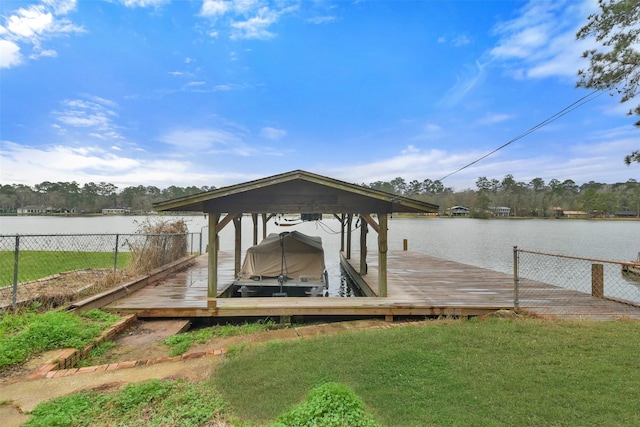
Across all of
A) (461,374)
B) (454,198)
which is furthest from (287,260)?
(454,198)

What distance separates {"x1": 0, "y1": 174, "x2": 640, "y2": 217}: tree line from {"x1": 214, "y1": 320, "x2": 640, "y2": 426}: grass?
57.0 metres

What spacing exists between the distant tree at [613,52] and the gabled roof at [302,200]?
6.69 meters

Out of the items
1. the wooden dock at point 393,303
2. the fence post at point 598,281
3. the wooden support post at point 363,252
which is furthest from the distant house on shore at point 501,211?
the fence post at point 598,281

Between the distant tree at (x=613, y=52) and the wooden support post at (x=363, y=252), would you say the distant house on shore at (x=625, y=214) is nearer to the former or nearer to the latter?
the distant tree at (x=613, y=52)

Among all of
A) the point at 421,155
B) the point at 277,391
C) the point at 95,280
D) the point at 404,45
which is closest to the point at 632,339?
the point at 277,391

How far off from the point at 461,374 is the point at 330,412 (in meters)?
2.08

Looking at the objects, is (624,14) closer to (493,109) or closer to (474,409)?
(474,409)

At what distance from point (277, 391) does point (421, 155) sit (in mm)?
31771

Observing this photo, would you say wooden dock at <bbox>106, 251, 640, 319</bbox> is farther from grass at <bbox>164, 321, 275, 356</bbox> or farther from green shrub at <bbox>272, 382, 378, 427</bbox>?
green shrub at <bbox>272, 382, 378, 427</bbox>

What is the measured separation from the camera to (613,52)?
9.18 metres

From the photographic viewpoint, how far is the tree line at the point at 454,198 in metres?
64.4

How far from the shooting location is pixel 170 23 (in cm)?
1522

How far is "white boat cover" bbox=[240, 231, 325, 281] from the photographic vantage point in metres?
9.27

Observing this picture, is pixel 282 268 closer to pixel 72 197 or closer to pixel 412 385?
pixel 412 385
